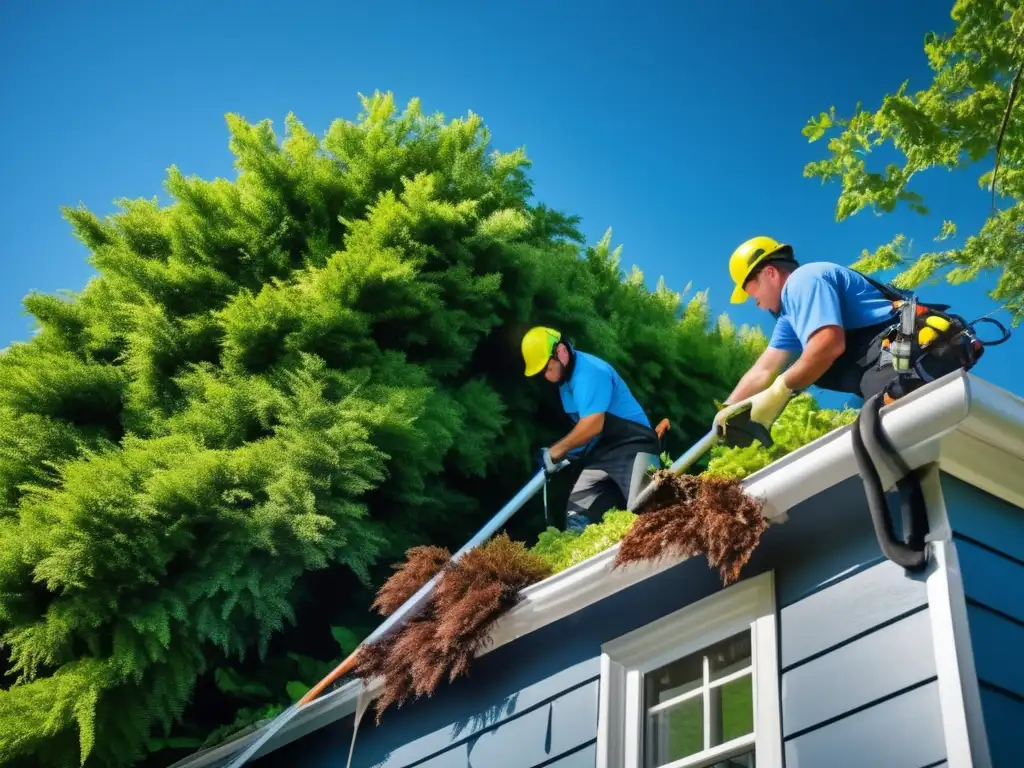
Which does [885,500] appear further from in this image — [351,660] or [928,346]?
[351,660]

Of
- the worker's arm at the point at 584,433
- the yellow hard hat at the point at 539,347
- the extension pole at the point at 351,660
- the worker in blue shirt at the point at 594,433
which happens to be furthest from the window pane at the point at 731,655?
the yellow hard hat at the point at 539,347

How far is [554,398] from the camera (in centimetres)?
996

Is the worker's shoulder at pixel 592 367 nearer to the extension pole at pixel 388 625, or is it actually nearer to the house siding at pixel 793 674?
the extension pole at pixel 388 625

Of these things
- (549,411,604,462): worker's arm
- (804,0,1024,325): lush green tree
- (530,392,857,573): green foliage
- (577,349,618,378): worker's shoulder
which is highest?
(804,0,1024,325): lush green tree

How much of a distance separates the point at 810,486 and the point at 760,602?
54 centimetres

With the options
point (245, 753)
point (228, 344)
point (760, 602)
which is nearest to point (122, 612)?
point (245, 753)

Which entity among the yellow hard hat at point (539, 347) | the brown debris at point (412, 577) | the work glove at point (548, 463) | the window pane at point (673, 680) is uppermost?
the yellow hard hat at point (539, 347)

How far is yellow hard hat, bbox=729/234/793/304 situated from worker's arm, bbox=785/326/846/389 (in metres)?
0.83

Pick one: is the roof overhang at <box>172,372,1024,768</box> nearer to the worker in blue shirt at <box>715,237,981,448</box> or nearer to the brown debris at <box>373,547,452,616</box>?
the worker in blue shirt at <box>715,237,981,448</box>

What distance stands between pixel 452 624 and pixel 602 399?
2.89 meters

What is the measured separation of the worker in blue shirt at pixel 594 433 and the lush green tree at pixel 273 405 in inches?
34.6

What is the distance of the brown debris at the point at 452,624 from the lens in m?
5.44

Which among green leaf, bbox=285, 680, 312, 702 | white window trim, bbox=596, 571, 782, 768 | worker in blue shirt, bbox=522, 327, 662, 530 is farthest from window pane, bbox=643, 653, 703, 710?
green leaf, bbox=285, 680, 312, 702

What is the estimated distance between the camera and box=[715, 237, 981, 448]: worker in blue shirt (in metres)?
4.81
